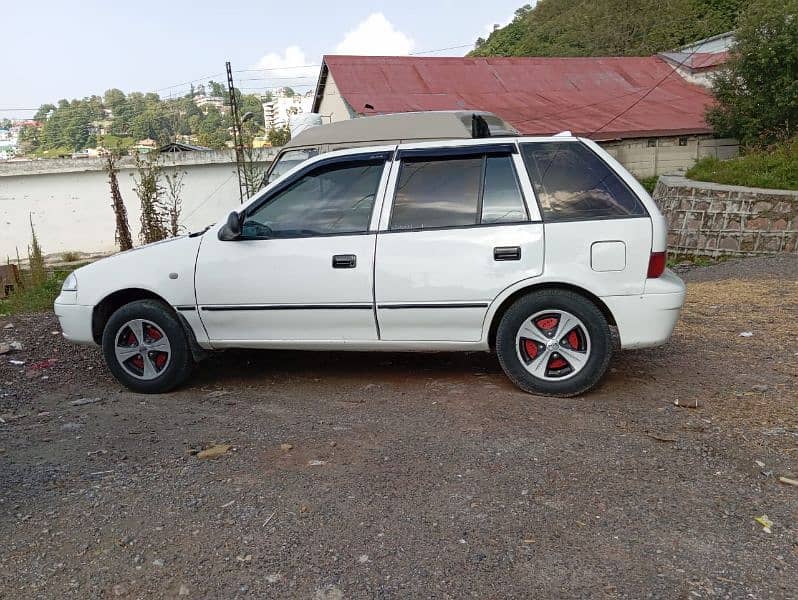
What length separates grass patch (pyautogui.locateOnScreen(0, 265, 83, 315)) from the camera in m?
9.70

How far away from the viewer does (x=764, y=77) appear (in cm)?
1966

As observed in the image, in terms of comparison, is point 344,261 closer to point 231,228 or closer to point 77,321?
point 231,228

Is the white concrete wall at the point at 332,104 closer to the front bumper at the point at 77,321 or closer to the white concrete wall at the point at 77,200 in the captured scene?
the white concrete wall at the point at 77,200

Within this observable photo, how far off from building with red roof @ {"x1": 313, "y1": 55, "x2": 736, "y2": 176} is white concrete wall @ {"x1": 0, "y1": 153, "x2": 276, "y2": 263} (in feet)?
15.8

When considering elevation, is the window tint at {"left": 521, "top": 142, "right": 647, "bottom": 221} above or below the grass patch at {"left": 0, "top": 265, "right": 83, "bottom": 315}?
above

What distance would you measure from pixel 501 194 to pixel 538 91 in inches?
782

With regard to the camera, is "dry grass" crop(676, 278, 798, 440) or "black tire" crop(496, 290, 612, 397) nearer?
"dry grass" crop(676, 278, 798, 440)

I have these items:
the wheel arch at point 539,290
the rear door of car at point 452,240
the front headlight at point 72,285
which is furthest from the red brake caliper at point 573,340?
the front headlight at point 72,285

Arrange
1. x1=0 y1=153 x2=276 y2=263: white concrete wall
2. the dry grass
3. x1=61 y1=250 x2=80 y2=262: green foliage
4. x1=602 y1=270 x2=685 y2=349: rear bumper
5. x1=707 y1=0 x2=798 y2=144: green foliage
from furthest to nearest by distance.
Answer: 1. x1=61 y1=250 x2=80 y2=262: green foliage
2. x1=0 y1=153 x2=276 y2=263: white concrete wall
3. x1=707 y1=0 x2=798 y2=144: green foliage
4. x1=602 y1=270 x2=685 y2=349: rear bumper
5. the dry grass

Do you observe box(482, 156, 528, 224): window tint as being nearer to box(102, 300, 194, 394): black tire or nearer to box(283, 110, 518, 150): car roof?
box(102, 300, 194, 394): black tire

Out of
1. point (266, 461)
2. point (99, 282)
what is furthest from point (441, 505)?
point (99, 282)

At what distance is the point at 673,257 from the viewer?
13492 millimetres

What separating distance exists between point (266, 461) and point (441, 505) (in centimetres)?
110

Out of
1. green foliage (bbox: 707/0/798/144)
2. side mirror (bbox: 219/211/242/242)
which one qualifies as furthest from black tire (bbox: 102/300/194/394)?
green foliage (bbox: 707/0/798/144)
